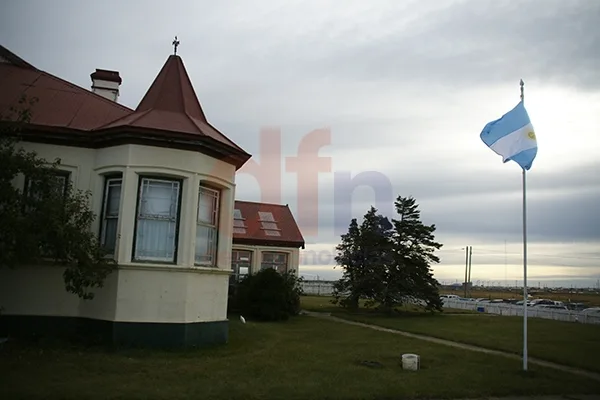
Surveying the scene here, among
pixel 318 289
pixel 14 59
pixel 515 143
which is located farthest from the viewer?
pixel 318 289

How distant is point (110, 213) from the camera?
45.0 ft

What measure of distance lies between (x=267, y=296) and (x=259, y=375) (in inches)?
586

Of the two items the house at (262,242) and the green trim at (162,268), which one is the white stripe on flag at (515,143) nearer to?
the green trim at (162,268)

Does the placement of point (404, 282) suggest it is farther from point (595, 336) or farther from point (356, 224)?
point (595, 336)

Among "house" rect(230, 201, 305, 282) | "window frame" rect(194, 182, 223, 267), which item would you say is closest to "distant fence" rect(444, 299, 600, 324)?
"house" rect(230, 201, 305, 282)

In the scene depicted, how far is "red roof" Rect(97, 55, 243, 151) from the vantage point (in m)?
13.7

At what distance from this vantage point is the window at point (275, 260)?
32688 millimetres

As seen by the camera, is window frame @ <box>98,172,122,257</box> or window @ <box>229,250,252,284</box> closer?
window frame @ <box>98,172,122,257</box>

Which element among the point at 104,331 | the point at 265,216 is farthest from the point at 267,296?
the point at 104,331

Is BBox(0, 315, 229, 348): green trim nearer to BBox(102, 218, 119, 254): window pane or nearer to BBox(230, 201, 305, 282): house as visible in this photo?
BBox(102, 218, 119, 254): window pane

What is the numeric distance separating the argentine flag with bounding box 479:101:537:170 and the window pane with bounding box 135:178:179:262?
7688 mm

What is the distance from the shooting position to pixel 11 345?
39.4 ft

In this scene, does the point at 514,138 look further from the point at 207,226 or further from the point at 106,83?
the point at 106,83

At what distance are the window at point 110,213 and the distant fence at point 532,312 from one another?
90.1 ft
